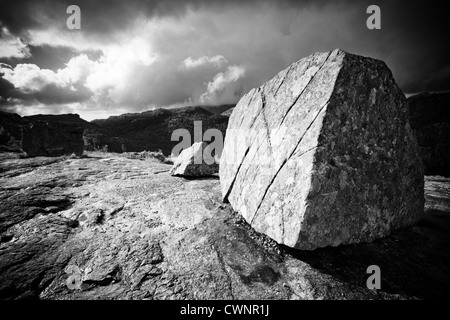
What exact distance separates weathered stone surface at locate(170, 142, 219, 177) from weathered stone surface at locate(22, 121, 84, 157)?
8.98 metres

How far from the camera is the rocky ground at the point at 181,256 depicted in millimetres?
2744

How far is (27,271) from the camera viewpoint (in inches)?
120

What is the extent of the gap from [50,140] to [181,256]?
14121 mm

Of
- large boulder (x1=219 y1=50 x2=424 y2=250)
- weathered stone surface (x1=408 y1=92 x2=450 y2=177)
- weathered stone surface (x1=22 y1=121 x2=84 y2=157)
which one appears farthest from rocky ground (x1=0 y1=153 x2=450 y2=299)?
weathered stone surface (x1=22 y1=121 x2=84 y2=157)

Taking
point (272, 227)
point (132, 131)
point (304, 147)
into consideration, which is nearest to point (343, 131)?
point (304, 147)

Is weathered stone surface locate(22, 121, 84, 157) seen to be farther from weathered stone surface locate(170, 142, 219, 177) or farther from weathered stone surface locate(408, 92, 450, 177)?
weathered stone surface locate(408, 92, 450, 177)

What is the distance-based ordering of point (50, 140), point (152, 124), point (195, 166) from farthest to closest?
point (152, 124)
point (50, 140)
point (195, 166)

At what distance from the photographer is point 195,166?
7547mm

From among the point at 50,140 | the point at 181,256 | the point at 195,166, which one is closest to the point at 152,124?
the point at 50,140

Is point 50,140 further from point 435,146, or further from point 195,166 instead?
point 435,146

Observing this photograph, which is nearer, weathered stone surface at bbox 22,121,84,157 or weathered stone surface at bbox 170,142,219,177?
weathered stone surface at bbox 170,142,219,177

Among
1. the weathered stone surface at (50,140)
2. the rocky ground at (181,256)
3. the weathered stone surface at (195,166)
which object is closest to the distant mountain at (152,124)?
the weathered stone surface at (50,140)

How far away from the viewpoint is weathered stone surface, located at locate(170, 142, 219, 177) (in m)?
7.48
